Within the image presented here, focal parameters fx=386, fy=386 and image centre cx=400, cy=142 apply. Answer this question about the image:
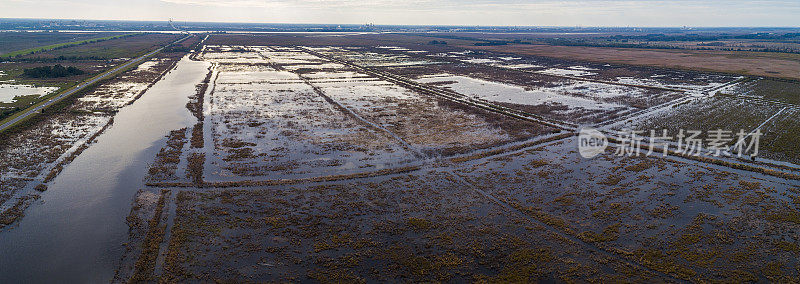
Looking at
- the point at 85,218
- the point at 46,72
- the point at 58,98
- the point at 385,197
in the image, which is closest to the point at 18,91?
Result: the point at 58,98

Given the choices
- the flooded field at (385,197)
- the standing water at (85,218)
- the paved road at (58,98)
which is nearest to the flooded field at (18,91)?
the paved road at (58,98)

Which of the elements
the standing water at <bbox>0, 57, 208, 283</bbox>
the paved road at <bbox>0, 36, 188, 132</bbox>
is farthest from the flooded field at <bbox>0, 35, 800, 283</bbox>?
the paved road at <bbox>0, 36, 188, 132</bbox>

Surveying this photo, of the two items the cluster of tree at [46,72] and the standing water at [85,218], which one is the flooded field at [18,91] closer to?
the cluster of tree at [46,72]

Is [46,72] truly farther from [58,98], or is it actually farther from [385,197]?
[385,197]

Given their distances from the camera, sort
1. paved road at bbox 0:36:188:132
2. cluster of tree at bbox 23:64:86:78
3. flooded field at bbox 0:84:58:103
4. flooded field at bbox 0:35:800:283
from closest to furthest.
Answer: flooded field at bbox 0:35:800:283
paved road at bbox 0:36:188:132
flooded field at bbox 0:84:58:103
cluster of tree at bbox 23:64:86:78

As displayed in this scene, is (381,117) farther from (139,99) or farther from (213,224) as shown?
(139,99)

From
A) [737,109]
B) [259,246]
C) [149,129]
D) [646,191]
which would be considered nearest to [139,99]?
[149,129]

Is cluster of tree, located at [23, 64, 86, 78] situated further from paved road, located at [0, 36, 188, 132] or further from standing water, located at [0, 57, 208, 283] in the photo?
standing water, located at [0, 57, 208, 283]
